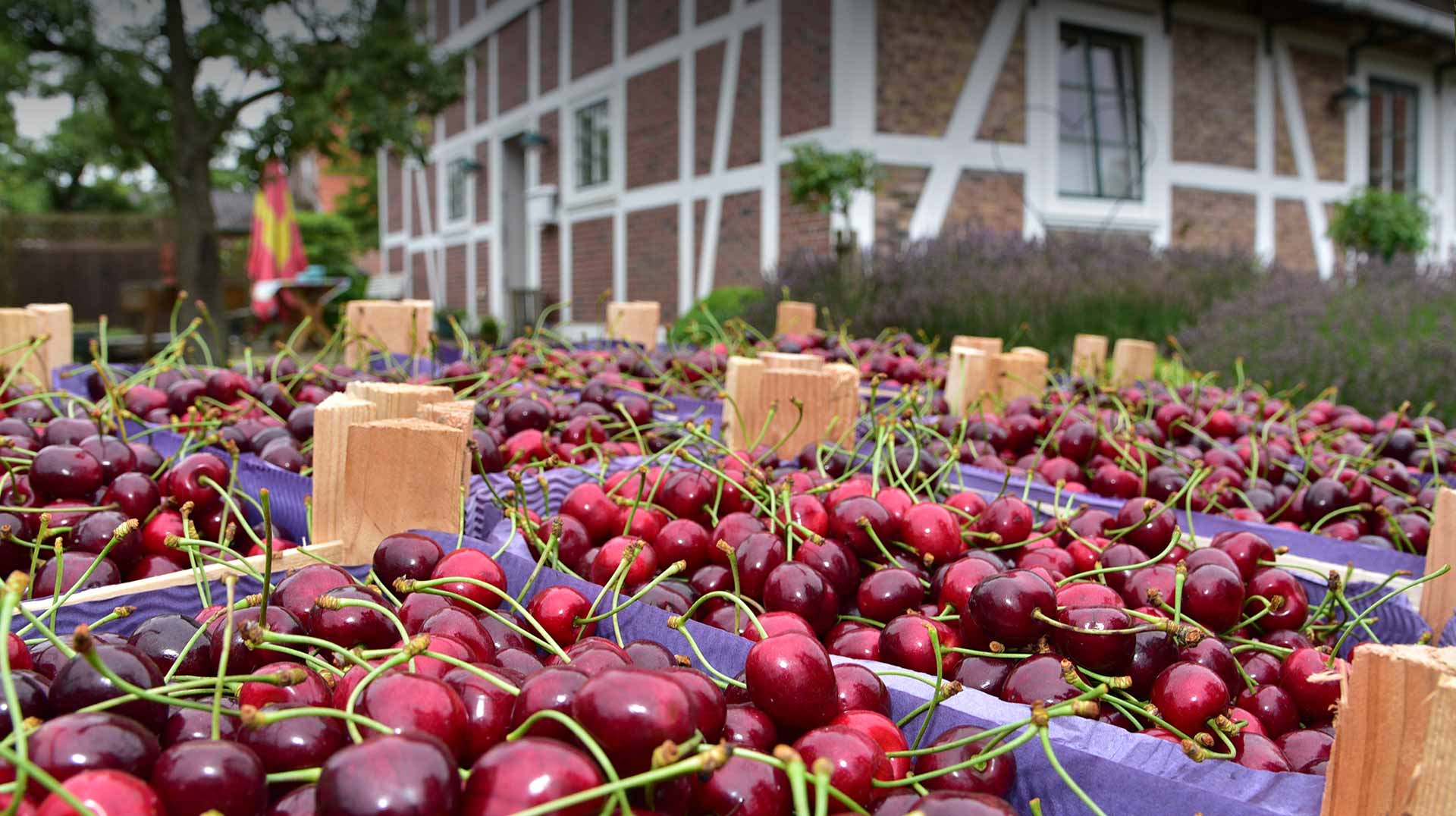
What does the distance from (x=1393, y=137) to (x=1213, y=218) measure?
13.6ft

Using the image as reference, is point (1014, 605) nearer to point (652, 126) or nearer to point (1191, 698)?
point (1191, 698)

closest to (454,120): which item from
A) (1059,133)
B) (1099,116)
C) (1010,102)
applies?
(1010,102)

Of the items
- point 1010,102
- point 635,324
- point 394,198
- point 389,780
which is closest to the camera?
point 389,780

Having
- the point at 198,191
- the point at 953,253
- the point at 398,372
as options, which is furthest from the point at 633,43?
the point at 398,372

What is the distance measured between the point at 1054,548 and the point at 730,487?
1.49 feet

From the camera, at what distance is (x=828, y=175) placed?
25.5 feet

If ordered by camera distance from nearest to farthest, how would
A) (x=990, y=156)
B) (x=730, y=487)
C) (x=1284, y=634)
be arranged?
1. (x=1284, y=634)
2. (x=730, y=487)
3. (x=990, y=156)

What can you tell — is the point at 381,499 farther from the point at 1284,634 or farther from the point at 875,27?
the point at 875,27

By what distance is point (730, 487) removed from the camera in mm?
1478

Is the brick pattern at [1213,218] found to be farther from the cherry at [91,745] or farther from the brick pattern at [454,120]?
the cherry at [91,745]

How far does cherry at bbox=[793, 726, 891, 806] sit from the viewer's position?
77 centimetres

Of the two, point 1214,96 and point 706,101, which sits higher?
point 1214,96

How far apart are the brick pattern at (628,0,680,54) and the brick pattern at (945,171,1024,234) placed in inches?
145

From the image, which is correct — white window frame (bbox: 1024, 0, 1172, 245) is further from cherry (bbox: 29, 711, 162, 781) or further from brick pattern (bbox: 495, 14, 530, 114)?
cherry (bbox: 29, 711, 162, 781)
